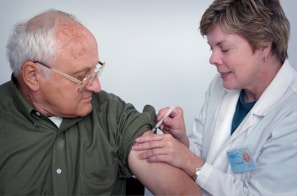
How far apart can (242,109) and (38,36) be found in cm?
94

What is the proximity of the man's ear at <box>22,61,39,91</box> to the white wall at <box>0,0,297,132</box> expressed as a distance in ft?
3.27

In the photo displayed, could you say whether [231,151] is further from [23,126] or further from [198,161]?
[23,126]

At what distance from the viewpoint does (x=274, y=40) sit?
134 centimetres

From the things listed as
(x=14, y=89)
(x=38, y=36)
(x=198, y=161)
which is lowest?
(x=198, y=161)

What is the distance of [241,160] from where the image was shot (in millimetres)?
1351

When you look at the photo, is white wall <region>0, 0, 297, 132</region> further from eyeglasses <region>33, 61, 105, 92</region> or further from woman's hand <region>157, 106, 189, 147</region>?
eyeglasses <region>33, 61, 105, 92</region>

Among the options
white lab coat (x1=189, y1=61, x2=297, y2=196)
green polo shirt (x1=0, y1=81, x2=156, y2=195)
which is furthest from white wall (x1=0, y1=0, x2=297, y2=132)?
green polo shirt (x1=0, y1=81, x2=156, y2=195)

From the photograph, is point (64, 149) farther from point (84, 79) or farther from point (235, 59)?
point (235, 59)

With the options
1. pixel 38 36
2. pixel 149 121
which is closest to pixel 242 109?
pixel 149 121

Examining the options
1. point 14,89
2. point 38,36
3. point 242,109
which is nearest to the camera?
point 38,36

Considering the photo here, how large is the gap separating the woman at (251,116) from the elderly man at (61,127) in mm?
98

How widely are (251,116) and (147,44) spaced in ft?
3.28

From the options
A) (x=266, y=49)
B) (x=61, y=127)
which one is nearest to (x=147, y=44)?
(x=266, y=49)

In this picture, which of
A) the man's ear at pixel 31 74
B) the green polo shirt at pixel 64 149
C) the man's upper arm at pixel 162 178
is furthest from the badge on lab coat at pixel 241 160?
the man's ear at pixel 31 74
